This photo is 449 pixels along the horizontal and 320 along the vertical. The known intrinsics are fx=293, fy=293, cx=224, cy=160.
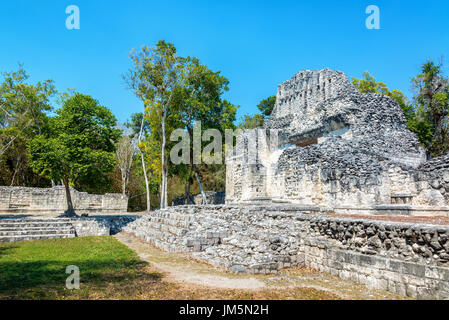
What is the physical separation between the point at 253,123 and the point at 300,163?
23846 millimetres

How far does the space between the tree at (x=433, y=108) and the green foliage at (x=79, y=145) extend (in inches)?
916

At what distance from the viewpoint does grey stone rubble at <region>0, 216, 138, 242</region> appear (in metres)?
11.3

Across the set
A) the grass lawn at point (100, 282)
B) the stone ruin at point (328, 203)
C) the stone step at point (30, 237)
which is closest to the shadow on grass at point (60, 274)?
the grass lawn at point (100, 282)

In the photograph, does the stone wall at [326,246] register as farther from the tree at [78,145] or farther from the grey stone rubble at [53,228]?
the tree at [78,145]

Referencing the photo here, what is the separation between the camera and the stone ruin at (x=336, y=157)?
33.6ft

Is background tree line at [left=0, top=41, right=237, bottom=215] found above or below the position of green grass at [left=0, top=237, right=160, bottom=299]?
above

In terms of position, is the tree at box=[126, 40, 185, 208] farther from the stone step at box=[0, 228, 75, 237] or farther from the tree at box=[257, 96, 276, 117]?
the tree at box=[257, 96, 276, 117]

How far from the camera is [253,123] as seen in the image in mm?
36625

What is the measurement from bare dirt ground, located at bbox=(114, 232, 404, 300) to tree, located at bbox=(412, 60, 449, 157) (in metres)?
22.7

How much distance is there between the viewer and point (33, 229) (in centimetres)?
1207

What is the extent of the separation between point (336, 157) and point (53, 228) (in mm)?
12341

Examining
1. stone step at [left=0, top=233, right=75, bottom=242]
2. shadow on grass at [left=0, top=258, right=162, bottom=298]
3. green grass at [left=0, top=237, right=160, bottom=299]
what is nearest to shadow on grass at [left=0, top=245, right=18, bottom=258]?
green grass at [left=0, top=237, right=160, bottom=299]
